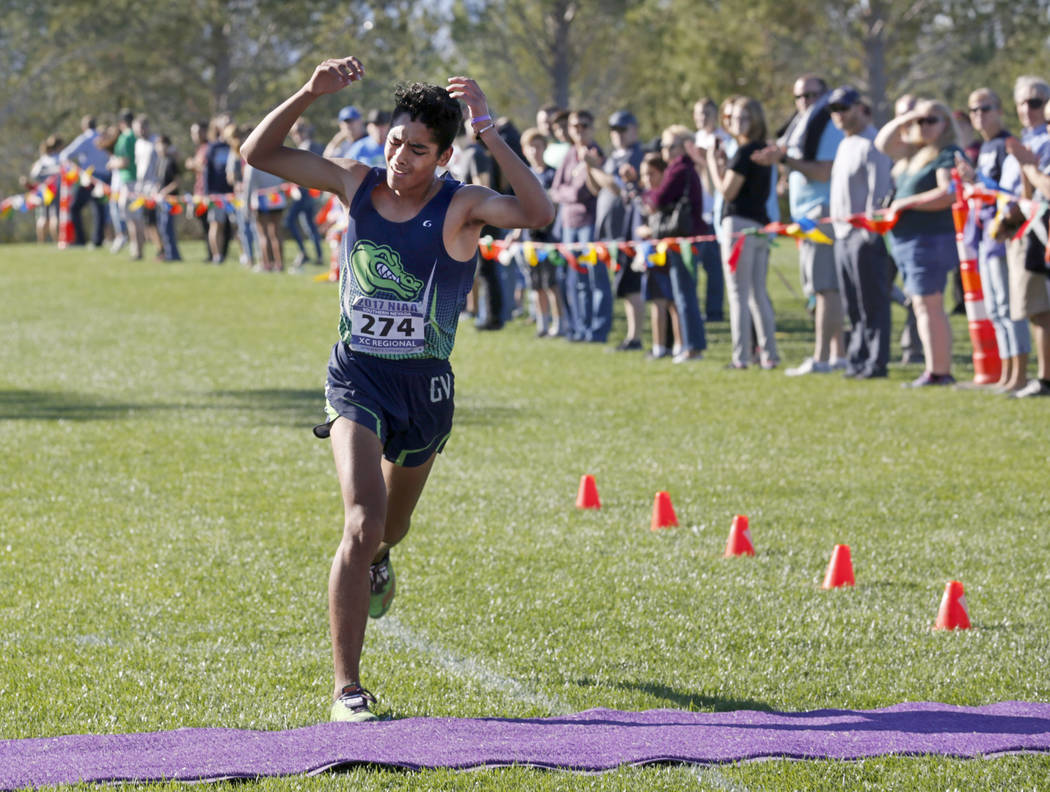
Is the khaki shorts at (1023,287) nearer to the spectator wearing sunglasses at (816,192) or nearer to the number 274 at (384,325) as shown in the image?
the spectator wearing sunglasses at (816,192)

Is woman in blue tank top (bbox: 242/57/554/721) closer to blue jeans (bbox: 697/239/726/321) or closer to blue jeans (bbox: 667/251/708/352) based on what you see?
blue jeans (bbox: 667/251/708/352)

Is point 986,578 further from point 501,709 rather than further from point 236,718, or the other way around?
point 236,718

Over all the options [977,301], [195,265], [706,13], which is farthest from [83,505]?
[706,13]

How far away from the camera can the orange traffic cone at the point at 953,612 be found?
6.21 metres

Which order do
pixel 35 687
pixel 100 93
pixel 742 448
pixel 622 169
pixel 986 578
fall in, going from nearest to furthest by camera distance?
1. pixel 35 687
2. pixel 986 578
3. pixel 742 448
4. pixel 622 169
5. pixel 100 93

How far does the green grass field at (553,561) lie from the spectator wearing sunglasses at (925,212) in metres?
0.71

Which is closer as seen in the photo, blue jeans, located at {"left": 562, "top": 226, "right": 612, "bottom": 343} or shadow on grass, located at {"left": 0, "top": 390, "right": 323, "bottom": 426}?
shadow on grass, located at {"left": 0, "top": 390, "right": 323, "bottom": 426}

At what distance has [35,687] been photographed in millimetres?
5426

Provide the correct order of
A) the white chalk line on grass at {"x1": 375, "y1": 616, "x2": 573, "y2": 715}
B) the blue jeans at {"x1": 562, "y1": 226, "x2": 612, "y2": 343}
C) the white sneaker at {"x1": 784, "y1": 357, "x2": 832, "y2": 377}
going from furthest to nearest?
the blue jeans at {"x1": 562, "y1": 226, "x2": 612, "y2": 343} < the white sneaker at {"x1": 784, "y1": 357, "x2": 832, "y2": 377} < the white chalk line on grass at {"x1": 375, "y1": 616, "x2": 573, "y2": 715}

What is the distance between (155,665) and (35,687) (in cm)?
46

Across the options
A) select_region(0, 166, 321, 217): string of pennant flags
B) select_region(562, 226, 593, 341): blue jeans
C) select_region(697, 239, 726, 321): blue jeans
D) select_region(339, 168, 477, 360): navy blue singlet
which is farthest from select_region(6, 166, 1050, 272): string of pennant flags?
select_region(339, 168, 477, 360): navy blue singlet

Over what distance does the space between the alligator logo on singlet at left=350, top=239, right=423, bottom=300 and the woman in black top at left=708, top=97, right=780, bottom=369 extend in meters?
8.66

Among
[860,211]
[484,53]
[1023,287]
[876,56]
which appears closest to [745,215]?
[860,211]

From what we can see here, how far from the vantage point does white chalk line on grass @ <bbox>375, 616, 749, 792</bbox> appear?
5.33 m
